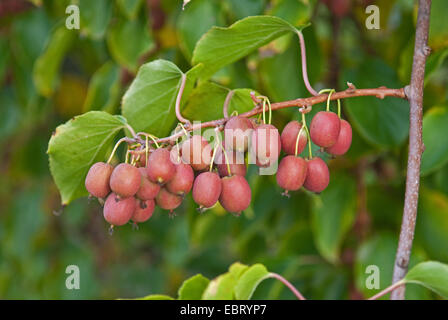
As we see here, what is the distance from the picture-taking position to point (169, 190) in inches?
25.5

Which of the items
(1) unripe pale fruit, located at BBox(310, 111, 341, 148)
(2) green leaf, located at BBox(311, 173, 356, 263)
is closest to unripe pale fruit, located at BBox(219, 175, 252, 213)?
(1) unripe pale fruit, located at BBox(310, 111, 341, 148)

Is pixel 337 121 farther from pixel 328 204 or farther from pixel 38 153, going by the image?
pixel 38 153

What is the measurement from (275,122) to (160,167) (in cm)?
66

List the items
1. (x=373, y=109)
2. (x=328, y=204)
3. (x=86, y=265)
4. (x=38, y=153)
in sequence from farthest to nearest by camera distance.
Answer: (x=86, y=265)
(x=38, y=153)
(x=328, y=204)
(x=373, y=109)

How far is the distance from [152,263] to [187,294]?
1915 millimetres

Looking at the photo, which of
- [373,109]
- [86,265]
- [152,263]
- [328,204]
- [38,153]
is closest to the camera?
[373,109]

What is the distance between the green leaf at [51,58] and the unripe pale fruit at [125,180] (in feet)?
2.13

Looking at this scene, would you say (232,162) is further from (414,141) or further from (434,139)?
(434,139)

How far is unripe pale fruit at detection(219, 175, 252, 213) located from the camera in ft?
2.10

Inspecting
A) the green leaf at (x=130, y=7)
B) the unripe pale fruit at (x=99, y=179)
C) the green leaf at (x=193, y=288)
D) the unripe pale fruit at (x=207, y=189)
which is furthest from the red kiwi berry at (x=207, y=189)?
the green leaf at (x=130, y=7)

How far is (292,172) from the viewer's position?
0.64 metres

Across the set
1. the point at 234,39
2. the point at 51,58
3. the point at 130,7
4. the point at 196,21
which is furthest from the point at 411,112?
the point at 51,58

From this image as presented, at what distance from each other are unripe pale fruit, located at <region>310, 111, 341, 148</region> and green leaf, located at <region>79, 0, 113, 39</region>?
24.2 inches
